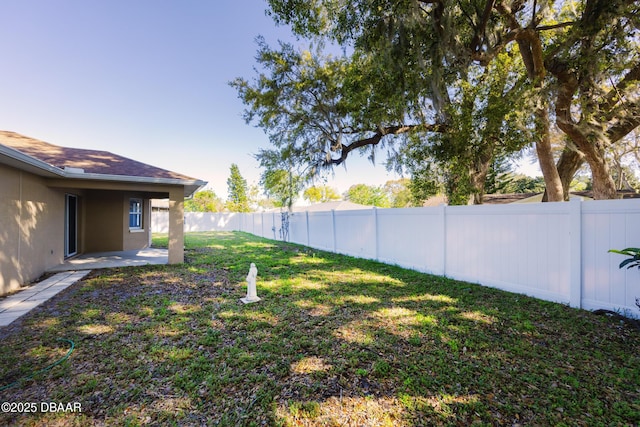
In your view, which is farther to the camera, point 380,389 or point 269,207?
point 269,207

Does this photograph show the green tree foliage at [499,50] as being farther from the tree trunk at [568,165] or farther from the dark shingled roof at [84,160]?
the dark shingled roof at [84,160]

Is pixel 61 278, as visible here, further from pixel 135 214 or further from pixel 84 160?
pixel 135 214

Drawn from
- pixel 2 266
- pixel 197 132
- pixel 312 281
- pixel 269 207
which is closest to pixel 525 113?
pixel 312 281

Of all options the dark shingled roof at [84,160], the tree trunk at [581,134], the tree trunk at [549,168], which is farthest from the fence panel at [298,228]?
the tree trunk at [581,134]

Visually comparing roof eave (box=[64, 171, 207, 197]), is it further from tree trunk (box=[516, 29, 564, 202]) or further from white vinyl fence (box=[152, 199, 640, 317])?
tree trunk (box=[516, 29, 564, 202])

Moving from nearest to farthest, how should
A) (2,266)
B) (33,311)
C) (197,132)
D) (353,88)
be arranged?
1. (33,311)
2. (2,266)
3. (353,88)
4. (197,132)

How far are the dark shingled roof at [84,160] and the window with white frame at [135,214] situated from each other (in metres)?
2.44

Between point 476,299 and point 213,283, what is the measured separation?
4.80 m

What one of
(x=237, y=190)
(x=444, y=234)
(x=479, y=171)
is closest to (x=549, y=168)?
Result: (x=479, y=171)

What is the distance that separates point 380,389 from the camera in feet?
7.09

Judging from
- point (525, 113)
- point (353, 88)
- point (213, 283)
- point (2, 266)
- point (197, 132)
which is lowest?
point (213, 283)

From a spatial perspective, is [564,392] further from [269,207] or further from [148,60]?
[269,207]

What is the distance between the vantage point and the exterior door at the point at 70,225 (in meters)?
8.23

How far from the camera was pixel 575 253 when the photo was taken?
12.3 ft
